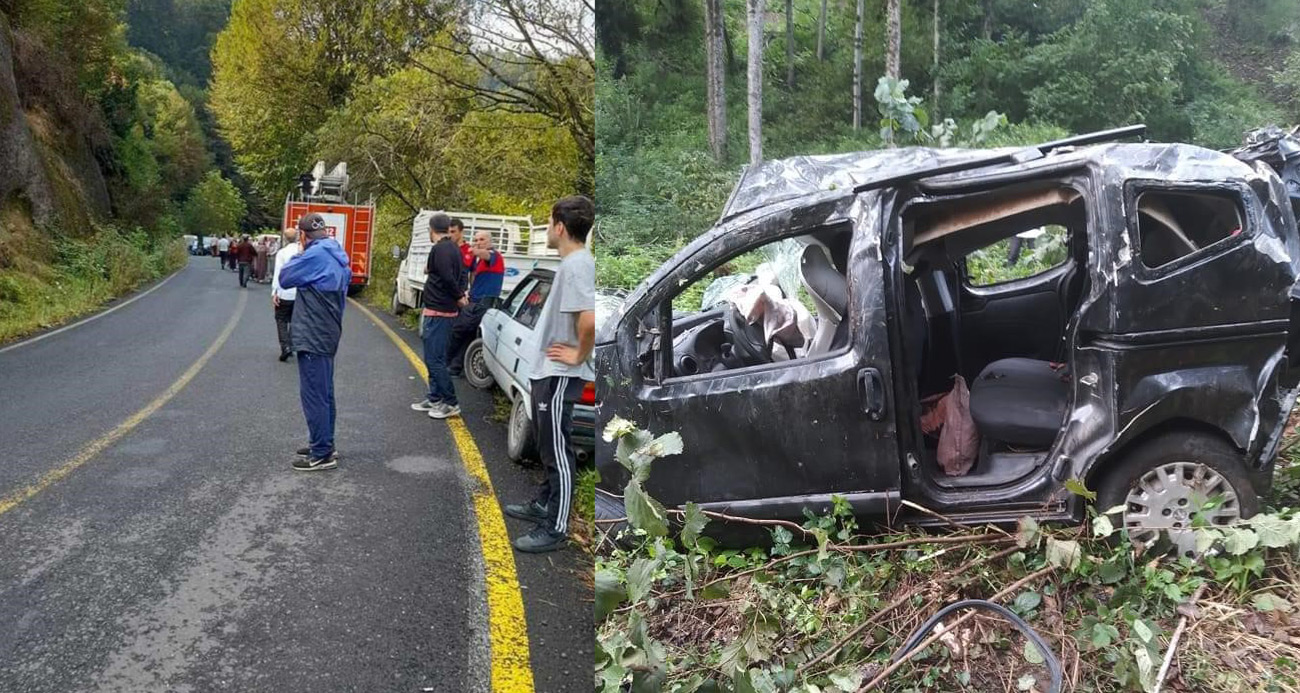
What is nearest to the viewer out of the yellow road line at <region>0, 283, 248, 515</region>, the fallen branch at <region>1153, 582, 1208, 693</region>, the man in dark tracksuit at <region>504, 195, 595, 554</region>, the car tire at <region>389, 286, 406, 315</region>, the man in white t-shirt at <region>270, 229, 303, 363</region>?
the fallen branch at <region>1153, 582, 1208, 693</region>

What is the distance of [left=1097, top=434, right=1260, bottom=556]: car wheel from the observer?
101 cm

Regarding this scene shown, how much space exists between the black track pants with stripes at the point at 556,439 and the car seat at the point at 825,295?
20.9 inches

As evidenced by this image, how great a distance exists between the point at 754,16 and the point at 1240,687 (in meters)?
1.00

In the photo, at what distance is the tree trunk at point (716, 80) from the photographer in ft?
4.05

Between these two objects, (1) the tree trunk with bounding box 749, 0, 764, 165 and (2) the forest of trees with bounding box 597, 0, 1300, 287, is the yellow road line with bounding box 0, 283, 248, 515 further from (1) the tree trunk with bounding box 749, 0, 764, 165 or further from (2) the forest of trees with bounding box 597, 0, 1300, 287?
(1) the tree trunk with bounding box 749, 0, 764, 165

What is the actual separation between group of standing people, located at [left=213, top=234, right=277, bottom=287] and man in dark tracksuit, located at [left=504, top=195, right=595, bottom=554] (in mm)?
821

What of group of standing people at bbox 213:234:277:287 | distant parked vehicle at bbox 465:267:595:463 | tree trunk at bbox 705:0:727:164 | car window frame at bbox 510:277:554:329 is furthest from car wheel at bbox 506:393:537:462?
tree trunk at bbox 705:0:727:164

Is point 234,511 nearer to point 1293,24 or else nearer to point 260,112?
point 260,112

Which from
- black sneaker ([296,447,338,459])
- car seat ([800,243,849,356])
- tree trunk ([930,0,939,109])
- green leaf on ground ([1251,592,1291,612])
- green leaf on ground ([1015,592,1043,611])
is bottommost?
black sneaker ([296,447,338,459])

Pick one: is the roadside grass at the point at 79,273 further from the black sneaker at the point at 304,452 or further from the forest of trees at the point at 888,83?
the forest of trees at the point at 888,83

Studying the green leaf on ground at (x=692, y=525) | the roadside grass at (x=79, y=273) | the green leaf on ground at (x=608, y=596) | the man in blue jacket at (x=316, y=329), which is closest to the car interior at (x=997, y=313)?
the green leaf on ground at (x=692, y=525)

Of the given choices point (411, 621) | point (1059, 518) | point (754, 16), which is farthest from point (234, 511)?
point (1059, 518)

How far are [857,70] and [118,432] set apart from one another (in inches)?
68.6

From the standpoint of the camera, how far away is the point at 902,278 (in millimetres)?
1189
